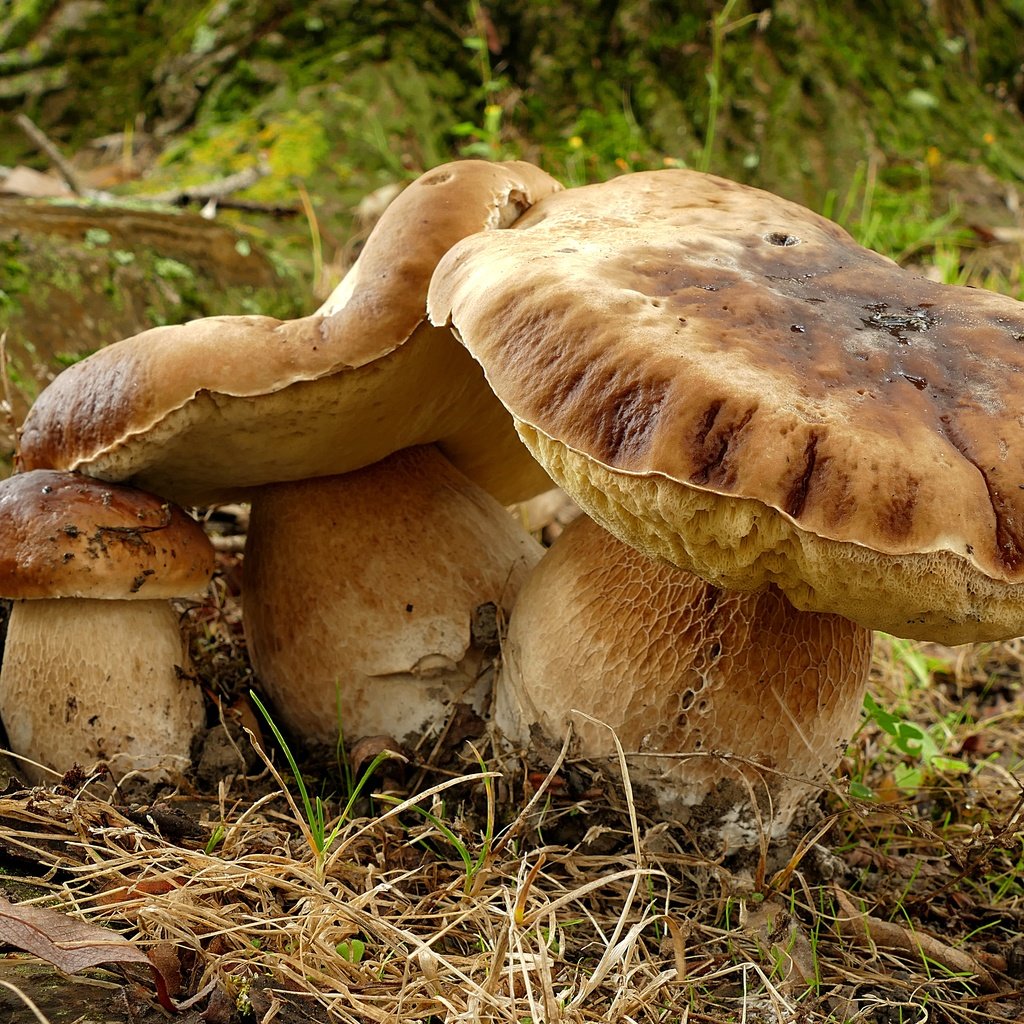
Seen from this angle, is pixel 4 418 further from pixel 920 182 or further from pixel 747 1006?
pixel 920 182

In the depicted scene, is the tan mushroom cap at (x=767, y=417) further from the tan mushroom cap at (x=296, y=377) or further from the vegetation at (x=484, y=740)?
the vegetation at (x=484, y=740)

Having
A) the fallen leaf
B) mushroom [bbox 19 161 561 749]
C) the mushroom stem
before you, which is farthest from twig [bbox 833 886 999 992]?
the mushroom stem

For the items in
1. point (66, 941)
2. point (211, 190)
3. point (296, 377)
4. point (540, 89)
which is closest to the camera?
point (66, 941)

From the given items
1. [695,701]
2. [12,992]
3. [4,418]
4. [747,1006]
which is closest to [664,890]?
[747,1006]

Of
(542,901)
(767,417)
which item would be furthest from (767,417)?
(542,901)

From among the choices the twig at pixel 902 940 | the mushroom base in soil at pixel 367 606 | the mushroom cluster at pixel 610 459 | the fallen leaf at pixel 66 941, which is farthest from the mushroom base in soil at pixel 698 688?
the fallen leaf at pixel 66 941

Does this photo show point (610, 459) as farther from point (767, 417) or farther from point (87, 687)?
point (87, 687)
